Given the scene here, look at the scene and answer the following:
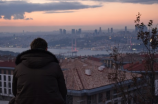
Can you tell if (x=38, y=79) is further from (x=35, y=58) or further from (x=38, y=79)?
(x=35, y=58)

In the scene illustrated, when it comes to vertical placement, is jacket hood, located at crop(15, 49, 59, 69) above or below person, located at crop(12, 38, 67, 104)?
above

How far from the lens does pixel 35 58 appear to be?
1.98m

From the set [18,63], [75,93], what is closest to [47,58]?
[18,63]

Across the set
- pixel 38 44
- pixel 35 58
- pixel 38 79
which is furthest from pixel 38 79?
pixel 38 44

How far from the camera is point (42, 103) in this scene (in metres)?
1.91

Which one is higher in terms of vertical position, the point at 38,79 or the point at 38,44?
the point at 38,44

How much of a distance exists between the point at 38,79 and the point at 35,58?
17 cm

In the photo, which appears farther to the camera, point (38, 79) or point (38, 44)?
point (38, 44)

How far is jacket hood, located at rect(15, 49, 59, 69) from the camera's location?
194cm

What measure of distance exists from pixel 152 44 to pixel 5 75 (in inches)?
1008

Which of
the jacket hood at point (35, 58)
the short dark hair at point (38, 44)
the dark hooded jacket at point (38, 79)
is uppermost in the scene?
the short dark hair at point (38, 44)

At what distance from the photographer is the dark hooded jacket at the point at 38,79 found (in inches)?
75.3

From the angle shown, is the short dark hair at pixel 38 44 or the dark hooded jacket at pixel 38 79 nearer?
the dark hooded jacket at pixel 38 79

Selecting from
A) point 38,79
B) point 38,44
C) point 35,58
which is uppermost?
point 38,44
